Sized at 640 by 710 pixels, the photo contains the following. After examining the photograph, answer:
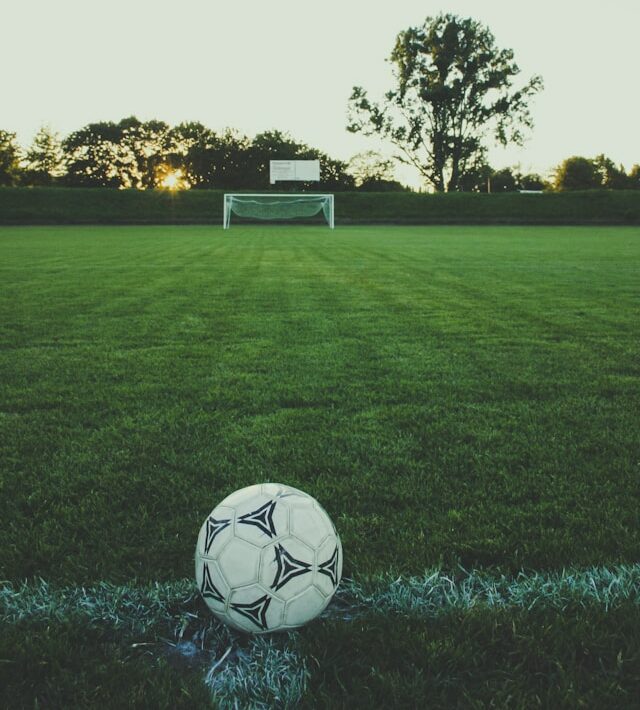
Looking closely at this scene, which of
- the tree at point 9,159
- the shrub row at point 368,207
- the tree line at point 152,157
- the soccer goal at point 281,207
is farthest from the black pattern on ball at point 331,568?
the tree at point 9,159

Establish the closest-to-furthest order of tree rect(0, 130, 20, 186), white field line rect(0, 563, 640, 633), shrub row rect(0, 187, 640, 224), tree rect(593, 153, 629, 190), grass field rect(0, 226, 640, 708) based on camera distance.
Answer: grass field rect(0, 226, 640, 708)
white field line rect(0, 563, 640, 633)
shrub row rect(0, 187, 640, 224)
tree rect(0, 130, 20, 186)
tree rect(593, 153, 629, 190)

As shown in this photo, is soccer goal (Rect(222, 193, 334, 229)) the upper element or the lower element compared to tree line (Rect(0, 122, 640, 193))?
lower

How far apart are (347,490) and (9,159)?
6143 centimetres

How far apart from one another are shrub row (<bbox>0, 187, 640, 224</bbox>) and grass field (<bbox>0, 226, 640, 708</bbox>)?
32.8m

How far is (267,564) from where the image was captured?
154 cm

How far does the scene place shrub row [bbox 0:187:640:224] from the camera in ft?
116

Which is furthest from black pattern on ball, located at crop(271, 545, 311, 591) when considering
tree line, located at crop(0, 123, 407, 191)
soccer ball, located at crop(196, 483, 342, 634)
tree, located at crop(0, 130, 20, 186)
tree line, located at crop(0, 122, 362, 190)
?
tree, located at crop(0, 130, 20, 186)

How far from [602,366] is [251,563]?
371cm

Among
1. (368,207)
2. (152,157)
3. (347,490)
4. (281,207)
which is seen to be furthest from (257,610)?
(152,157)

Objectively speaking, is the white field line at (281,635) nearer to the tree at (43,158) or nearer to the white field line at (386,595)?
the white field line at (386,595)

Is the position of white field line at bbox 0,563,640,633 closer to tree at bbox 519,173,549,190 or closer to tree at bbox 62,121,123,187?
tree at bbox 62,121,123,187

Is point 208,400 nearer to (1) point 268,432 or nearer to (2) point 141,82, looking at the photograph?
(1) point 268,432

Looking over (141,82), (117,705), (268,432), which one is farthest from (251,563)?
(141,82)

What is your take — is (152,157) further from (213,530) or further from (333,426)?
(213,530)
